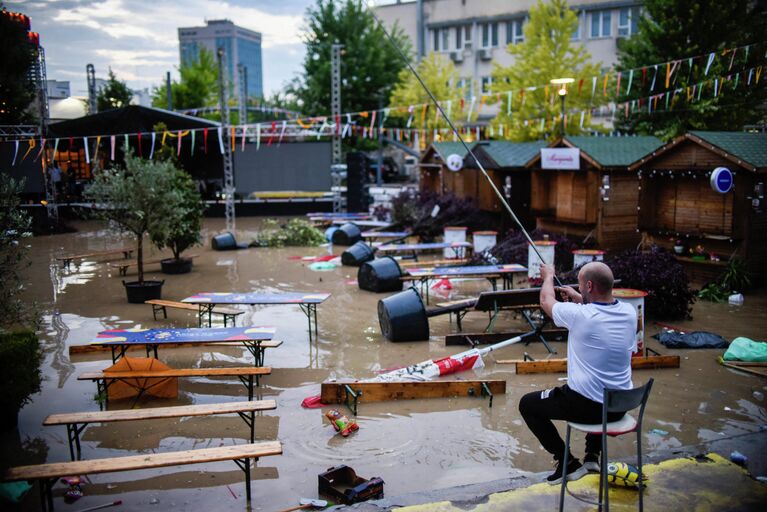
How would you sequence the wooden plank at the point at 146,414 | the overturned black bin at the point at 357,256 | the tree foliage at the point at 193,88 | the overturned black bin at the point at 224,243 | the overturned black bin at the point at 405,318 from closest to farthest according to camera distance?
the wooden plank at the point at 146,414 → the overturned black bin at the point at 405,318 → the overturned black bin at the point at 357,256 → the overturned black bin at the point at 224,243 → the tree foliage at the point at 193,88

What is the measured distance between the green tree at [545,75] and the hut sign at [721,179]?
15125mm

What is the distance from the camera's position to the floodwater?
590cm

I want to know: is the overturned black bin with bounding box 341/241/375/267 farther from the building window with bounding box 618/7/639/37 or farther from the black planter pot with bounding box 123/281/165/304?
the building window with bounding box 618/7/639/37

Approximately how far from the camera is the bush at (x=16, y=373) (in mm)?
6789

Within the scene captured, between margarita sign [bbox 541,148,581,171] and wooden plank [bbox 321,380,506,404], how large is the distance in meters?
10.0

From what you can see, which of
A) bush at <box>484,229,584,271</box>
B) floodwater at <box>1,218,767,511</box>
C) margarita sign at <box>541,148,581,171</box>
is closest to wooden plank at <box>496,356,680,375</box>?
floodwater at <box>1,218,767,511</box>

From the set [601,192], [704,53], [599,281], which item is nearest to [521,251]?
[601,192]

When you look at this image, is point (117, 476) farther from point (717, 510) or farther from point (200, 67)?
point (200, 67)

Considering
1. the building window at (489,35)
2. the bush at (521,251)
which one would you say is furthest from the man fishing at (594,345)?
the building window at (489,35)

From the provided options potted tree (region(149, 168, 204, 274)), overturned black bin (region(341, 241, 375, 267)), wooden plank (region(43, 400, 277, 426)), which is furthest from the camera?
overturned black bin (region(341, 241, 375, 267))

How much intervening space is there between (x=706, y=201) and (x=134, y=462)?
1292 centimetres

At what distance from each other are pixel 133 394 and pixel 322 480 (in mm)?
3453

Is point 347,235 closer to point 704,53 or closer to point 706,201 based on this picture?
point 706,201

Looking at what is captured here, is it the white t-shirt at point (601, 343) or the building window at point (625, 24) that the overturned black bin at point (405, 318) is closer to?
the white t-shirt at point (601, 343)
